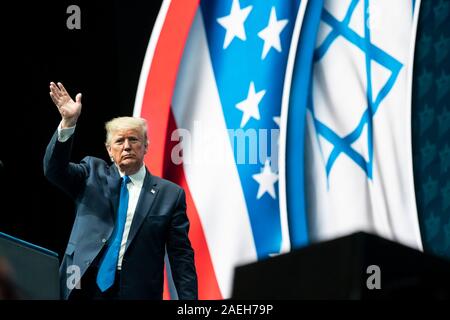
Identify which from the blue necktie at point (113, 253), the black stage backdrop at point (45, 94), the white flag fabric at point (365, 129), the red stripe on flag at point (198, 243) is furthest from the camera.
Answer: the white flag fabric at point (365, 129)

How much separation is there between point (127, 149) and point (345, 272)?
1.91 m

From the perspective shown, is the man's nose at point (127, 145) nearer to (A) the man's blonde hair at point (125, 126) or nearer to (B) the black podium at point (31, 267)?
(A) the man's blonde hair at point (125, 126)

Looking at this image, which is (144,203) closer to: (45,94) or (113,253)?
(113,253)

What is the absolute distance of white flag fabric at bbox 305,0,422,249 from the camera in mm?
4410

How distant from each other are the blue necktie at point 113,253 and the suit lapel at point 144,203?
5 cm

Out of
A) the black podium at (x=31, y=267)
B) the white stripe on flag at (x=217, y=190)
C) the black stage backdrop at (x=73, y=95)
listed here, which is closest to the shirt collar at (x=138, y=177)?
the black stage backdrop at (x=73, y=95)

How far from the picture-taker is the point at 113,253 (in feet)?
10.1

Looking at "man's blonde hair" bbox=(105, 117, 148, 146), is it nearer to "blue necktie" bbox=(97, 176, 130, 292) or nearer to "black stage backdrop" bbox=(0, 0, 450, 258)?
"blue necktie" bbox=(97, 176, 130, 292)

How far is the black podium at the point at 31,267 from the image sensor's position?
70.8 inches

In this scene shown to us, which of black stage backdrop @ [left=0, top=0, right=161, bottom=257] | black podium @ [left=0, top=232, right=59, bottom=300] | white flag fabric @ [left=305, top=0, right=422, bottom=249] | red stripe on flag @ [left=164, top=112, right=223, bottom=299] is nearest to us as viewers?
black podium @ [left=0, top=232, right=59, bottom=300]

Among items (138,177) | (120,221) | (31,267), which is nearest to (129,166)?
(138,177)

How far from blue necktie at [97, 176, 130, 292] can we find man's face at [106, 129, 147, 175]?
8cm

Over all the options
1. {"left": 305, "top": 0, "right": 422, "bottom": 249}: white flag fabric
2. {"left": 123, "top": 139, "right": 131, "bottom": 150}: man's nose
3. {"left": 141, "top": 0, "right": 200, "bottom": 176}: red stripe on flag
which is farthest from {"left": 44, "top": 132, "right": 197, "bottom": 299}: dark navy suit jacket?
{"left": 305, "top": 0, "right": 422, "bottom": 249}: white flag fabric
